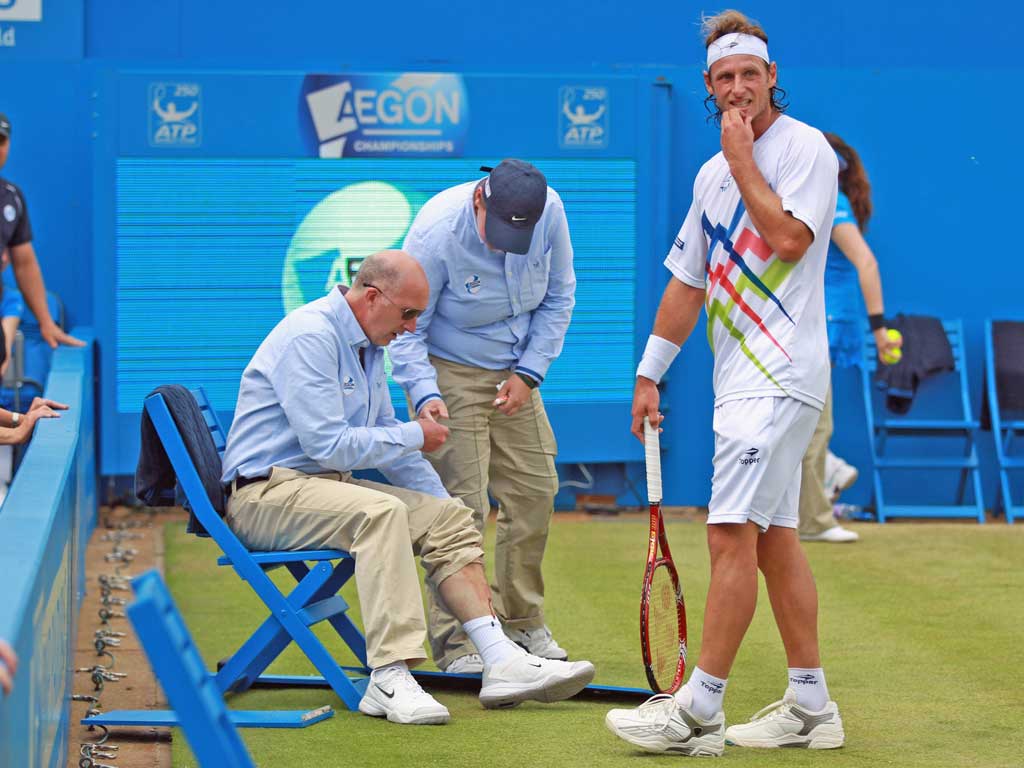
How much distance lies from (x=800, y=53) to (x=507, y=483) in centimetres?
560

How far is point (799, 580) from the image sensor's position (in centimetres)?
471

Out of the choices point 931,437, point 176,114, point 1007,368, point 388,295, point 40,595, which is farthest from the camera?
point 931,437

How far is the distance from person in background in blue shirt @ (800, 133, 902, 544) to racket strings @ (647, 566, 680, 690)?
3.54 meters

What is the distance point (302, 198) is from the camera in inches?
376

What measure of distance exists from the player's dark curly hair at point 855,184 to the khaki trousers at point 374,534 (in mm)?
4346

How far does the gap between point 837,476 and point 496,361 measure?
4215mm

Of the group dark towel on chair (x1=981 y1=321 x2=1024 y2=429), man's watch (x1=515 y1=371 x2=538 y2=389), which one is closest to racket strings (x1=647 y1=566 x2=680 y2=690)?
man's watch (x1=515 y1=371 x2=538 y2=389)

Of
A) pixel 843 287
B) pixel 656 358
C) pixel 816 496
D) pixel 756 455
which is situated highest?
pixel 843 287

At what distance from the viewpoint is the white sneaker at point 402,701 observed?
495 centimetres

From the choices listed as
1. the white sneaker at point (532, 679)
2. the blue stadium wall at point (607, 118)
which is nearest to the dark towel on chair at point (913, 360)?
the blue stadium wall at point (607, 118)

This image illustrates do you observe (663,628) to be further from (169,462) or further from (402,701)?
(169,462)

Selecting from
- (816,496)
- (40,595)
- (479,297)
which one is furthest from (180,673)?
(816,496)

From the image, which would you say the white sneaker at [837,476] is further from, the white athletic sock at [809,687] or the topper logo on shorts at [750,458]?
the topper logo on shorts at [750,458]

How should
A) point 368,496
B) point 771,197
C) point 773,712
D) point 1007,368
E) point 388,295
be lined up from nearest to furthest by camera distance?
point 771,197, point 773,712, point 368,496, point 388,295, point 1007,368
